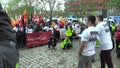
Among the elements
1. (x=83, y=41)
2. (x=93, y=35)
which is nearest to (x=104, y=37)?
(x=93, y=35)

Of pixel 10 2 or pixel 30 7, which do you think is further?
pixel 10 2

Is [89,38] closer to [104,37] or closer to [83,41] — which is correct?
[83,41]

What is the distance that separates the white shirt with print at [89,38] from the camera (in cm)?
609

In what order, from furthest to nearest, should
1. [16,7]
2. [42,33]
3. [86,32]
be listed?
[16,7]
[42,33]
[86,32]

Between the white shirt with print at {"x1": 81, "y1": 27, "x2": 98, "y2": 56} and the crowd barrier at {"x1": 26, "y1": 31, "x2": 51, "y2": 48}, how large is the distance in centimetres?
1051

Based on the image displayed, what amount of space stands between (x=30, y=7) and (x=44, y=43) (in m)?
26.6

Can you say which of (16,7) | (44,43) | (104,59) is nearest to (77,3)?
(16,7)

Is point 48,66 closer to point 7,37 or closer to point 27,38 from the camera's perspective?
point 27,38

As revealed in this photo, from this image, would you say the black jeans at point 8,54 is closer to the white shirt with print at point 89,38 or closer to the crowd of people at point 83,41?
the crowd of people at point 83,41

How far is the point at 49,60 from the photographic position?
38.3ft

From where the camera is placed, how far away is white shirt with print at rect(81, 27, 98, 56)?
20.0 feet

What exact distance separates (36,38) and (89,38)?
447 inches

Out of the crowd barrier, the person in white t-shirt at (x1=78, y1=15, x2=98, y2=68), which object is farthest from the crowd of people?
the crowd barrier

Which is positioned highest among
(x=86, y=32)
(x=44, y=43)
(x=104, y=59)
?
(x=86, y=32)
